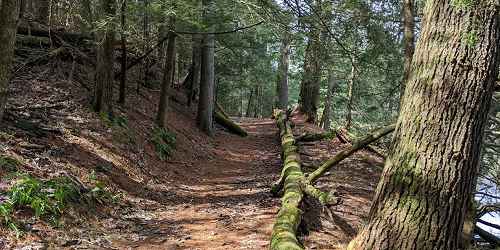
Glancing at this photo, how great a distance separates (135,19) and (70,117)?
3973 mm

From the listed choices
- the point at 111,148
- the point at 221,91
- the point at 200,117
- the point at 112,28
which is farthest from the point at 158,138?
the point at 221,91

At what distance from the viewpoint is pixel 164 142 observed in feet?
40.1

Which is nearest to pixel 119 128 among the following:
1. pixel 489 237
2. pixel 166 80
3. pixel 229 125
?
pixel 166 80

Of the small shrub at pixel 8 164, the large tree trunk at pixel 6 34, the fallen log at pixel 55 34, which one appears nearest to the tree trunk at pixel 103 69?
the fallen log at pixel 55 34

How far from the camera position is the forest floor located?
573 centimetres

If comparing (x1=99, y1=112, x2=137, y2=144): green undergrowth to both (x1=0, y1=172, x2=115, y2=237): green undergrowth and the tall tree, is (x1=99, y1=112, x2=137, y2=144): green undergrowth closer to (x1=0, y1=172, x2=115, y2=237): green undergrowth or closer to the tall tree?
(x1=0, y1=172, x2=115, y2=237): green undergrowth

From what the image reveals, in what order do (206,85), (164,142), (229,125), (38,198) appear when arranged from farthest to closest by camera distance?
(229,125)
(206,85)
(164,142)
(38,198)

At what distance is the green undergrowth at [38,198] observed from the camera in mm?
5148

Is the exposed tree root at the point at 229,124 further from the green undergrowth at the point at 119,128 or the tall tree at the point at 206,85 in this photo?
the green undergrowth at the point at 119,128

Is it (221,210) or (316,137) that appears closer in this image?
(221,210)

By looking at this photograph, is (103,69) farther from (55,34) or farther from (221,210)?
(221,210)

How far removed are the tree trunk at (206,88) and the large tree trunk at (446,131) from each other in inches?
494

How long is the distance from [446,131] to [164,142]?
9726 mm

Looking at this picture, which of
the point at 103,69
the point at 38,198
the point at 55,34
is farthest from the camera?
the point at 55,34
